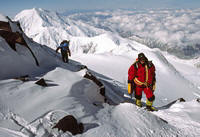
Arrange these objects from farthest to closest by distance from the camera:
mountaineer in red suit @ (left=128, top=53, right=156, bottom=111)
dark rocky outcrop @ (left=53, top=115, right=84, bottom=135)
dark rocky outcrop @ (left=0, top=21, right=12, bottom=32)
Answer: dark rocky outcrop @ (left=0, top=21, right=12, bottom=32), mountaineer in red suit @ (left=128, top=53, right=156, bottom=111), dark rocky outcrop @ (left=53, top=115, right=84, bottom=135)

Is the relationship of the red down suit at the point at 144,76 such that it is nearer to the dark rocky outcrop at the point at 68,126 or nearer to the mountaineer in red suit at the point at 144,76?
the mountaineer in red suit at the point at 144,76

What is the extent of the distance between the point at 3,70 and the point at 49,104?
3.52 m

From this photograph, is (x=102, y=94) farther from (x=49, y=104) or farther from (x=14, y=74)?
(x=14, y=74)

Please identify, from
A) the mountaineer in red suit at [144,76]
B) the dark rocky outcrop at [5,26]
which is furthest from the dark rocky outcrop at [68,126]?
the dark rocky outcrop at [5,26]

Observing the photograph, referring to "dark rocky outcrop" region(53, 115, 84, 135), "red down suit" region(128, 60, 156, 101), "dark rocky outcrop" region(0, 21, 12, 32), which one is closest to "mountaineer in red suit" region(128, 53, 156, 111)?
"red down suit" region(128, 60, 156, 101)

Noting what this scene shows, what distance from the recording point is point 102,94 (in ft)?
28.3

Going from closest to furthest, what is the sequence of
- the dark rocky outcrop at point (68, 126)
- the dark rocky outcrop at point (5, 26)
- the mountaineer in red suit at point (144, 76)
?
the dark rocky outcrop at point (68, 126) < the mountaineer in red suit at point (144, 76) < the dark rocky outcrop at point (5, 26)

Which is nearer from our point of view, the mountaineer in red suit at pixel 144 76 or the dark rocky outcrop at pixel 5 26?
the mountaineer in red suit at pixel 144 76

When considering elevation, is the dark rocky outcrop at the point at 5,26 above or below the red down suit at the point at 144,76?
above

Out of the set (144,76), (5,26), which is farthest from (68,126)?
(5,26)

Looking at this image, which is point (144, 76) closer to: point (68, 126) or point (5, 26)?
point (68, 126)

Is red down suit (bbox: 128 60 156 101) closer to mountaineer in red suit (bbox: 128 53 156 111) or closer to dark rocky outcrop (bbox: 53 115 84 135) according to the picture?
mountaineer in red suit (bbox: 128 53 156 111)

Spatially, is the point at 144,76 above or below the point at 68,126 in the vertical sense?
above

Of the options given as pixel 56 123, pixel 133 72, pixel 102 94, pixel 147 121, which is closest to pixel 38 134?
pixel 56 123
